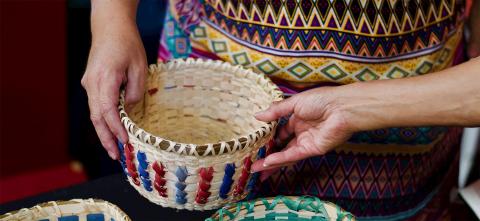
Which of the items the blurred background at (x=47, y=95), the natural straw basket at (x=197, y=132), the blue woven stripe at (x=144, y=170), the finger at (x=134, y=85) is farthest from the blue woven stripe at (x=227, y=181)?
the blurred background at (x=47, y=95)

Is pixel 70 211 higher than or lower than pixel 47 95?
higher

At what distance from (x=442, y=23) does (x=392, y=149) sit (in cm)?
23

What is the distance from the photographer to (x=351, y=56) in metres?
1.04

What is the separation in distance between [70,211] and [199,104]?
40 centimetres

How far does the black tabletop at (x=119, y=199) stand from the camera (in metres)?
0.96

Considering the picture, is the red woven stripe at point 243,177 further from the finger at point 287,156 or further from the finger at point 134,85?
the finger at point 134,85

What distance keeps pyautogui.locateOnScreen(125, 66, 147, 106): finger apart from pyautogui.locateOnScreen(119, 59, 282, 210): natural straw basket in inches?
1.5

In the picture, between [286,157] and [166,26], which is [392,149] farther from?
[166,26]

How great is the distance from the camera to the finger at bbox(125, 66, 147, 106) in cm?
101

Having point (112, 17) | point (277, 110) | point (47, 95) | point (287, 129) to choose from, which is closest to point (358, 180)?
point (287, 129)

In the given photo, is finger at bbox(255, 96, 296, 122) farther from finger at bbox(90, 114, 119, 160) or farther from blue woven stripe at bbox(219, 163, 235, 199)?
finger at bbox(90, 114, 119, 160)

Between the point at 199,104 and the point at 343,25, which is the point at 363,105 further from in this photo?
the point at 199,104

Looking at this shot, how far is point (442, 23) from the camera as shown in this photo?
42.6 inches

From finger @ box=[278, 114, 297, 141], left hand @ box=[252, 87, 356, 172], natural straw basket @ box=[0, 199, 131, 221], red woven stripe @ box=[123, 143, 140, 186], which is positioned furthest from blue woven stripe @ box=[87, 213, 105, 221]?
finger @ box=[278, 114, 297, 141]
